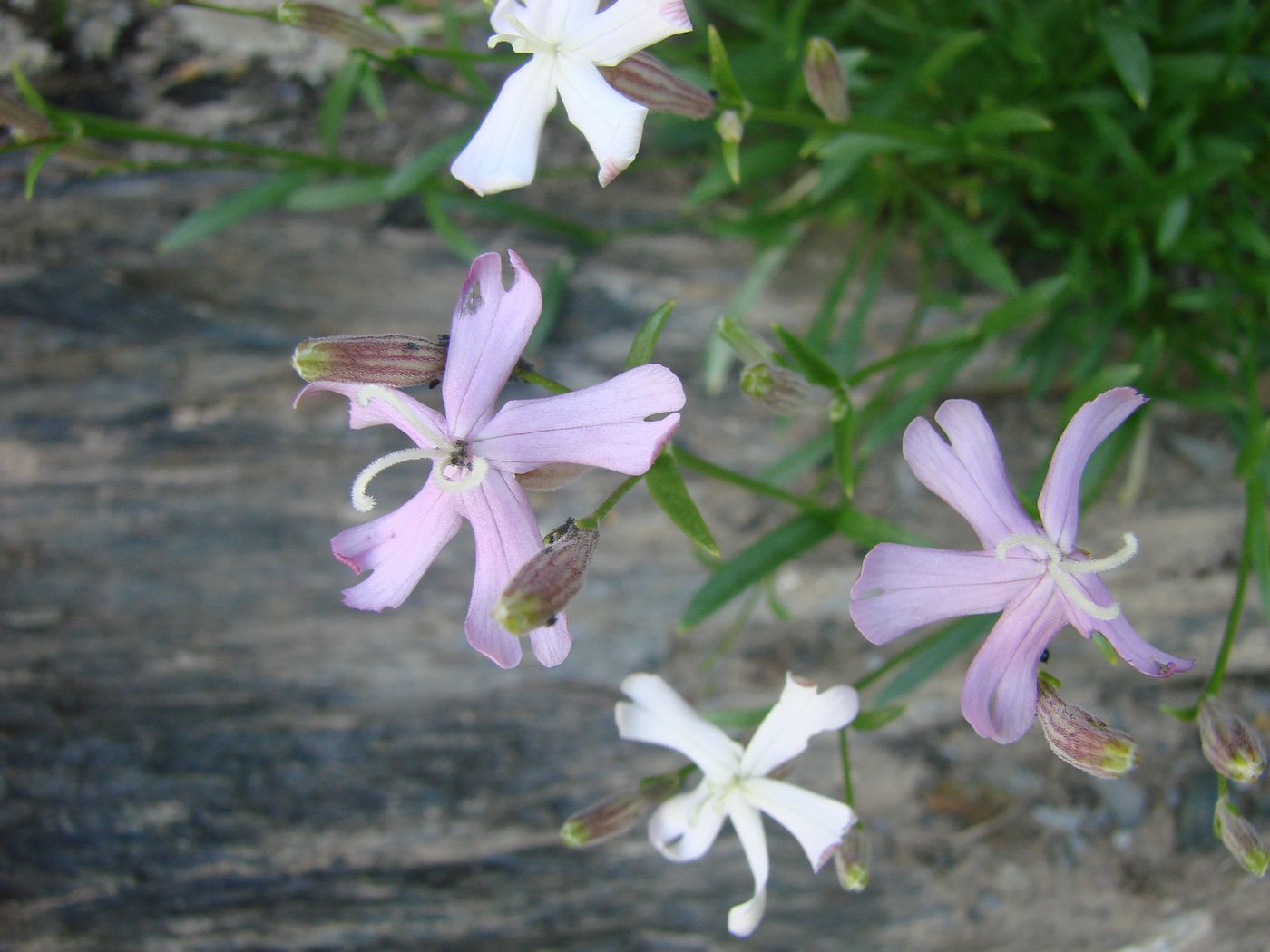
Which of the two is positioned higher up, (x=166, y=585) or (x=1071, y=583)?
(x=1071, y=583)

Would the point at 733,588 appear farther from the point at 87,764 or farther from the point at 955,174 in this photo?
the point at 87,764

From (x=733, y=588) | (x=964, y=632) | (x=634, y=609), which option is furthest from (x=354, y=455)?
(x=964, y=632)

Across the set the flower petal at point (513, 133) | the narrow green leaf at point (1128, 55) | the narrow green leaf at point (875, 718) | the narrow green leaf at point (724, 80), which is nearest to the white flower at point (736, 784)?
the narrow green leaf at point (875, 718)

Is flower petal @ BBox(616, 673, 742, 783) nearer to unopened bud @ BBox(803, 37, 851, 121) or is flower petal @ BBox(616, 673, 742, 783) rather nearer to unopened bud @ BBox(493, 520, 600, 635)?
unopened bud @ BBox(493, 520, 600, 635)

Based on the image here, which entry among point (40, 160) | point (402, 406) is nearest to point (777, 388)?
point (402, 406)

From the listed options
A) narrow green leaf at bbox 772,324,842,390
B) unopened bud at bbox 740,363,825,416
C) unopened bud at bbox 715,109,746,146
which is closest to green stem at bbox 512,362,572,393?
unopened bud at bbox 740,363,825,416

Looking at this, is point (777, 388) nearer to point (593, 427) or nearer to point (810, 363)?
point (810, 363)
